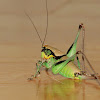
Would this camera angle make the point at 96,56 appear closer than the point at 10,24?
Yes

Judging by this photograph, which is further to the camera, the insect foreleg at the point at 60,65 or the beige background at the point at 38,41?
the insect foreleg at the point at 60,65

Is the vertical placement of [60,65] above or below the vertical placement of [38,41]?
below

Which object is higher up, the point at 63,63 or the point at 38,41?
the point at 38,41

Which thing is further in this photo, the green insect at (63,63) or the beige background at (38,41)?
the green insect at (63,63)

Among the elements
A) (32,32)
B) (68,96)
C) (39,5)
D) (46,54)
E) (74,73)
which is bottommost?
(68,96)

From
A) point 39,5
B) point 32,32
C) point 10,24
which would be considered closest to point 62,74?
point 32,32

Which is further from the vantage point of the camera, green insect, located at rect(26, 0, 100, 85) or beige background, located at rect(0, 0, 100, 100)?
green insect, located at rect(26, 0, 100, 85)

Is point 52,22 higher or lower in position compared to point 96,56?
higher

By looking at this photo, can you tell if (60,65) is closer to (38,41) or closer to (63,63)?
(63,63)

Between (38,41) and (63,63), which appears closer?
(63,63)

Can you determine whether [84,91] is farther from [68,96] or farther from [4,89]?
[4,89]

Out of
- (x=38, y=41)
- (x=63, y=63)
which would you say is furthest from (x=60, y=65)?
(x=38, y=41)
